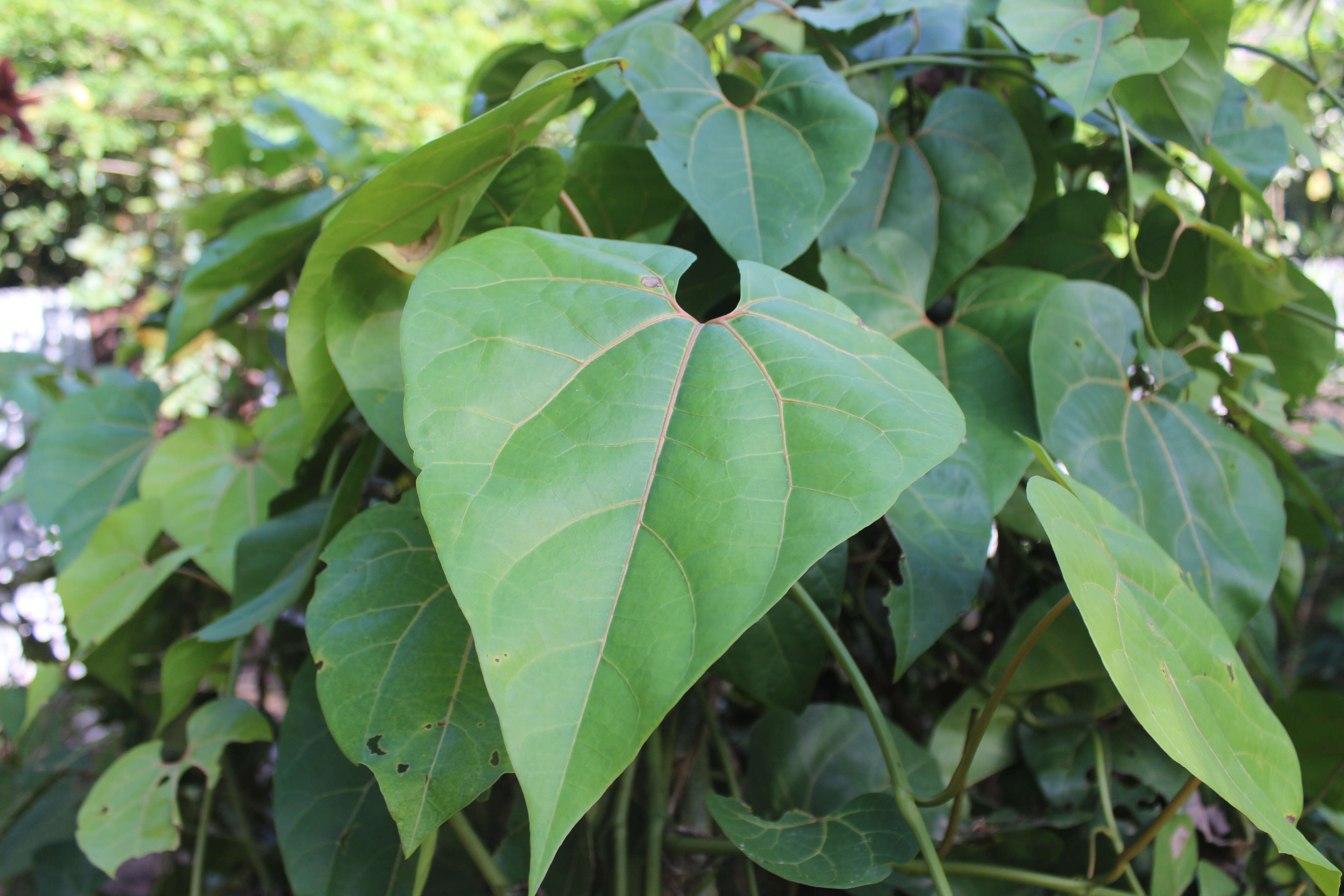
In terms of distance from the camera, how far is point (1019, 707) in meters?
0.54

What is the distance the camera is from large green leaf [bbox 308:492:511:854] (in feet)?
1.03

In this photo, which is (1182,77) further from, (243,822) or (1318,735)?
(243,822)

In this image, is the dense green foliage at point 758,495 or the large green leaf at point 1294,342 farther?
the large green leaf at point 1294,342

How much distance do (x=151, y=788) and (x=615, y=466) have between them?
18.9 inches

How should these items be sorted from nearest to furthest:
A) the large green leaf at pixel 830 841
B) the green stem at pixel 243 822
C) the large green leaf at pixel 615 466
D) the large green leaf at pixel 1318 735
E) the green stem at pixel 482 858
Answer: the large green leaf at pixel 615 466 → the large green leaf at pixel 830 841 → the green stem at pixel 482 858 → the large green leaf at pixel 1318 735 → the green stem at pixel 243 822

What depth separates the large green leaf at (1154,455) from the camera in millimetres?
451

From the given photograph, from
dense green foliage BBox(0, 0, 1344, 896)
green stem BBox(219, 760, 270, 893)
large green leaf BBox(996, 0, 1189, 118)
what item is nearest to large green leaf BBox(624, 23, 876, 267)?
dense green foliage BBox(0, 0, 1344, 896)

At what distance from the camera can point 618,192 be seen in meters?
0.54

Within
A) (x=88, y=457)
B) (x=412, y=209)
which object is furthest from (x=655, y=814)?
(x=88, y=457)

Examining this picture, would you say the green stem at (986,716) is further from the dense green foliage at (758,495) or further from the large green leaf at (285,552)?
the large green leaf at (285,552)

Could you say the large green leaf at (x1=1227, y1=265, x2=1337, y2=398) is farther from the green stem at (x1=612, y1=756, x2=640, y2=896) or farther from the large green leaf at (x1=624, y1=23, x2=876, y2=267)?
the green stem at (x1=612, y1=756, x2=640, y2=896)

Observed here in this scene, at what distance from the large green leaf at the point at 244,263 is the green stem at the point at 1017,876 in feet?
1.89

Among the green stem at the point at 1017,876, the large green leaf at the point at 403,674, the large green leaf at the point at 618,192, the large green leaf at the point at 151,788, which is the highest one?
the large green leaf at the point at 618,192

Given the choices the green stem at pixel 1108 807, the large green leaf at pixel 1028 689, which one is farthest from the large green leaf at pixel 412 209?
the green stem at pixel 1108 807
